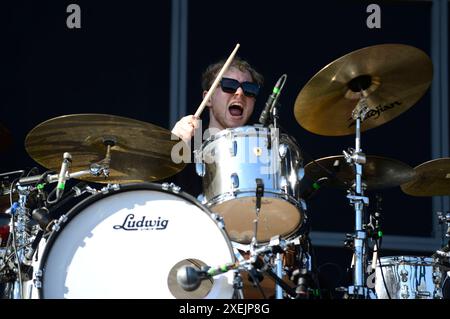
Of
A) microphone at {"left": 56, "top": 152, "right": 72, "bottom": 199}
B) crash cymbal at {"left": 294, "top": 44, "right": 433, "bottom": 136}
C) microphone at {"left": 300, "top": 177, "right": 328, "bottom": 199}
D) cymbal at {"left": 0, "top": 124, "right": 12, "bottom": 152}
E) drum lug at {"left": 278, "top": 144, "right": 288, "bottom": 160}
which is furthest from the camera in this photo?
cymbal at {"left": 0, "top": 124, "right": 12, "bottom": 152}

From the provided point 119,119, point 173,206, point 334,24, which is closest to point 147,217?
point 173,206

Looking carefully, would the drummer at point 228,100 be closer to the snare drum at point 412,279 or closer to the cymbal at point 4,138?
the cymbal at point 4,138

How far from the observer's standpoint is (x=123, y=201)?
3.75m

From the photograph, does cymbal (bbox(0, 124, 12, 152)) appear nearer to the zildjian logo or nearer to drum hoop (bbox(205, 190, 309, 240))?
drum hoop (bbox(205, 190, 309, 240))

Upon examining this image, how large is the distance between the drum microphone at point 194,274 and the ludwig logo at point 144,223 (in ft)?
0.93

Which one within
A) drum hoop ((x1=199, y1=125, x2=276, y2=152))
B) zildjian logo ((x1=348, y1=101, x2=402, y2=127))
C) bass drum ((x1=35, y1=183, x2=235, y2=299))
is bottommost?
bass drum ((x1=35, y1=183, x2=235, y2=299))

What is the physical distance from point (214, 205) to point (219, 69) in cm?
159

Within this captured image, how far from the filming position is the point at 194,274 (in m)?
3.46

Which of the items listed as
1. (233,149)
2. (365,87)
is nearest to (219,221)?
(233,149)

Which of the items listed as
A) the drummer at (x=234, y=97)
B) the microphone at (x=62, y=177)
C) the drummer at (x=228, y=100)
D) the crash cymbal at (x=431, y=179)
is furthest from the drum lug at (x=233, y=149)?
the crash cymbal at (x=431, y=179)

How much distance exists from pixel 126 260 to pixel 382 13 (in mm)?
3267

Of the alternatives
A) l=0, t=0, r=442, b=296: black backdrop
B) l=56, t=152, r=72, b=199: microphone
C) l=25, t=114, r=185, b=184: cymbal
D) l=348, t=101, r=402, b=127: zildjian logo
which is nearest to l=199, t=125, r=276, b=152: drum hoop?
l=25, t=114, r=185, b=184: cymbal

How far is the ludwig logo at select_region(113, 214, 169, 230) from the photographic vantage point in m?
3.72

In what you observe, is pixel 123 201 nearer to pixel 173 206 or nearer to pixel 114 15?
pixel 173 206
